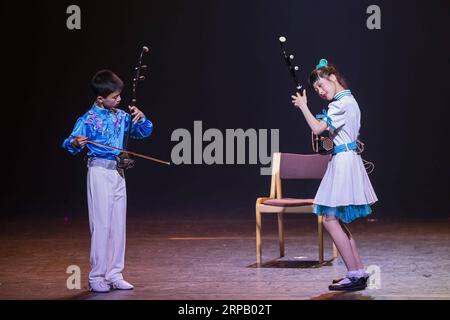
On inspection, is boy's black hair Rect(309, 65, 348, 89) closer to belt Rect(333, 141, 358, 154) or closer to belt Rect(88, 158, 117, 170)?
belt Rect(333, 141, 358, 154)

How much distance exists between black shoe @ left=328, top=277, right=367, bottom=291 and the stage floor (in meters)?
0.06

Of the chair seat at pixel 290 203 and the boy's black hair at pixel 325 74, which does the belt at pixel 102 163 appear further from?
the chair seat at pixel 290 203

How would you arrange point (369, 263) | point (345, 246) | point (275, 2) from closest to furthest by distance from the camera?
point (345, 246)
point (369, 263)
point (275, 2)

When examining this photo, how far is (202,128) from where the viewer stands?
830 cm

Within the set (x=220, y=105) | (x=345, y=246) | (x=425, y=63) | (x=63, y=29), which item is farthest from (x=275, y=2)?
(x=345, y=246)

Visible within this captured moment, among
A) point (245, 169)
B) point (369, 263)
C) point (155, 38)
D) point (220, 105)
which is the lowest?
point (369, 263)

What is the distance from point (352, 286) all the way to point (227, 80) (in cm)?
444

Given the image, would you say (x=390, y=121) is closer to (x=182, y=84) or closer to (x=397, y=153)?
(x=397, y=153)

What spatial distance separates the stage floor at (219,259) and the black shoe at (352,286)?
Answer: 6 cm

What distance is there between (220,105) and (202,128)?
1.06 ft

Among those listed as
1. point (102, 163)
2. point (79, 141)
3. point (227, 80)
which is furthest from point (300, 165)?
Answer: point (227, 80)

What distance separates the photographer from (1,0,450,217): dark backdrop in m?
8.20

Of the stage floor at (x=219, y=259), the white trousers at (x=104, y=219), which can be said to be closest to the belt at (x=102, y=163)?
the white trousers at (x=104, y=219)

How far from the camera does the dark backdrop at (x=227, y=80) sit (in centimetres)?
820
